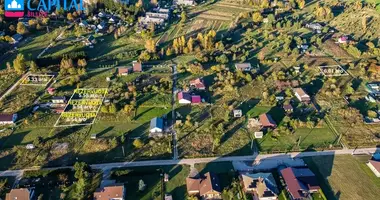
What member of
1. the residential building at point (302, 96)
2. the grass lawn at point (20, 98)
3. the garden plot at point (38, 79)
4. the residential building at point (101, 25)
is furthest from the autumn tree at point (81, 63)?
the residential building at point (302, 96)

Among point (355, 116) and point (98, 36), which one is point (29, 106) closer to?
point (98, 36)

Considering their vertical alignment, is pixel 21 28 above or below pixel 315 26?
below

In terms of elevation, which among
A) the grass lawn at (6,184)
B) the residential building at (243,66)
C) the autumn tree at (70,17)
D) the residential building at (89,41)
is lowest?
the grass lawn at (6,184)

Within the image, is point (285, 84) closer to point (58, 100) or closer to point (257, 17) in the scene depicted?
point (257, 17)

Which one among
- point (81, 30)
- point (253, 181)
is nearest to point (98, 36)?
point (81, 30)

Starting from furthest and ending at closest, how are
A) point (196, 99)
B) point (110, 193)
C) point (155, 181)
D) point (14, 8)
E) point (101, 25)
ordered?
1. point (14, 8)
2. point (101, 25)
3. point (196, 99)
4. point (155, 181)
5. point (110, 193)

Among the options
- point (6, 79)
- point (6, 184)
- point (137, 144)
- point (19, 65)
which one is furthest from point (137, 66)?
point (6, 184)

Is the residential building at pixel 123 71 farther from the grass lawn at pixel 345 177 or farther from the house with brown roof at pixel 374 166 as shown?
the house with brown roof at pixel 374 166
